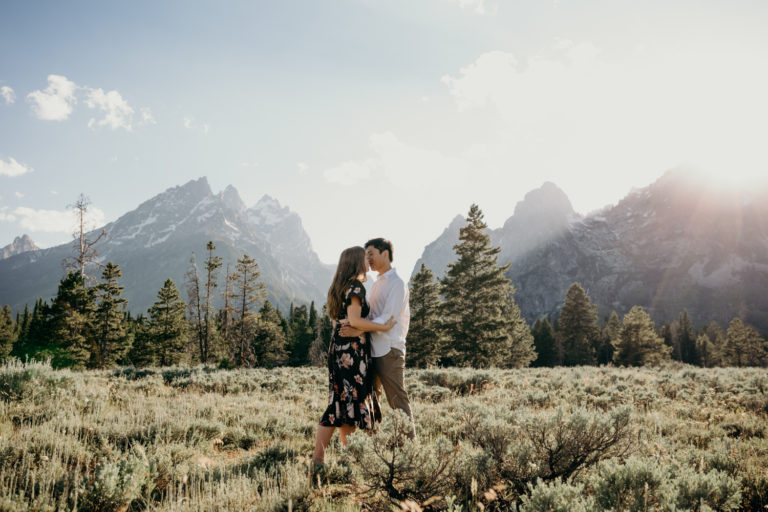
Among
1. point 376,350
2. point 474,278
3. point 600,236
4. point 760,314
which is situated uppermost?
point 600,236

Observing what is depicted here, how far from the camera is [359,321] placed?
4.05 meters

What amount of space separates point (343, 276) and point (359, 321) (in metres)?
0.63

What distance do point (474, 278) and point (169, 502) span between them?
74.9ft

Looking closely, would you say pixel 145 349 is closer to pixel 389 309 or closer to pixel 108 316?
pixel 108 316

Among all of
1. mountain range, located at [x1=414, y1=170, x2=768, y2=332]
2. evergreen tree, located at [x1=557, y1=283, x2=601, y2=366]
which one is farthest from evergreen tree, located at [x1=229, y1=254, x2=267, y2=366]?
mountain range, located at [x1=414, y1=170, x2=768, y2=332]

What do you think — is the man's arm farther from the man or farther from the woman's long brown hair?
the woman's long brown hair

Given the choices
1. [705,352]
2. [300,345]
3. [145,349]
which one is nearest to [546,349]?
[705,352]

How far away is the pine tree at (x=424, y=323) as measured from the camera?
100 ft

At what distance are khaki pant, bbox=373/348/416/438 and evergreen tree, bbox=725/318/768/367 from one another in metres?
68.1

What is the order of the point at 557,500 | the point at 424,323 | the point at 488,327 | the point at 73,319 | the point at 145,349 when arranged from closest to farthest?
the point at 557,500
the point at 488,327
the point at 73,319
the point at 424,323
the point at 145,349

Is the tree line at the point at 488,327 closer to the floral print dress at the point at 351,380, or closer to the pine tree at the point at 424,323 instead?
the pine tree at the point at 424,323

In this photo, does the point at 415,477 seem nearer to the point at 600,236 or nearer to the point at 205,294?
the point at 205,294

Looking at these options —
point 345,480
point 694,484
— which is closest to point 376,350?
point 345,480

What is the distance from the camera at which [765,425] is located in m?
5.80
